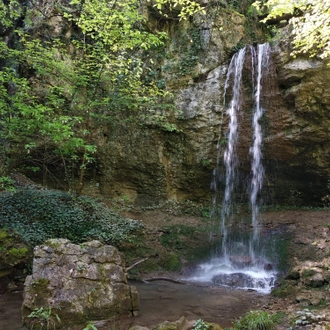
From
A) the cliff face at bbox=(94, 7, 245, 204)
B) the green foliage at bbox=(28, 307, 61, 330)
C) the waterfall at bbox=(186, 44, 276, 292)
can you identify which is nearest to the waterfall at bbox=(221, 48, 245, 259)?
the waterfall at bbox=(186, 44, 276, 292)

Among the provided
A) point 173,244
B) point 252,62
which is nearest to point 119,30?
point 252,62

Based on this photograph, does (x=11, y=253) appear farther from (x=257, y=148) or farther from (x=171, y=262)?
(x=257, y=148)

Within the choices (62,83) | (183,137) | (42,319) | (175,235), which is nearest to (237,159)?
(183,137)

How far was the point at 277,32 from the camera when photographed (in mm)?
11023

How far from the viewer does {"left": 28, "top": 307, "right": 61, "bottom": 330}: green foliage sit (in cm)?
413

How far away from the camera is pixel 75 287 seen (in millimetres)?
4648

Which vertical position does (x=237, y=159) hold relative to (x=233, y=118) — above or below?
below

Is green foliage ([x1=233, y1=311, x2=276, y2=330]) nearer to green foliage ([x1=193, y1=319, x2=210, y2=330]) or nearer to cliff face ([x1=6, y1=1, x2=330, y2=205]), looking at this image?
green foliage ([x1=193, y1=319, x2=210, y2=330])

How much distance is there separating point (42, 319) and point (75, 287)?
2.04ft

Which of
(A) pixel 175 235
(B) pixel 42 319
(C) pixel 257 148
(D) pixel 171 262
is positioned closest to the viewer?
(B) pixel 42 319

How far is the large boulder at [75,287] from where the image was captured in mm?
4375

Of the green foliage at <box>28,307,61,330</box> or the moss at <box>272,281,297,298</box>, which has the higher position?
the green foliage at <box>28,307,61,330</box>

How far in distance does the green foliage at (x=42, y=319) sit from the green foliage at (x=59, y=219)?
2.81 metres

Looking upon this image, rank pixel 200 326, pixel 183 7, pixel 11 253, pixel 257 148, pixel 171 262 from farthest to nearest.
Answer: pixel 257 148 → pixel 171 262 → pixel 11 253 → pixel 183 7 → pixel 200 326
